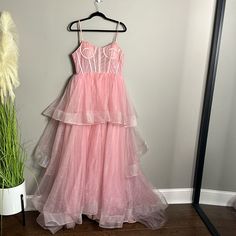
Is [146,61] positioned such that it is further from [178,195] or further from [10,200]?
[10,200]

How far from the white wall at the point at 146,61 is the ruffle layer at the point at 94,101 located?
0.13m

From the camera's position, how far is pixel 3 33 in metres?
1.45

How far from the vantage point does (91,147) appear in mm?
1737

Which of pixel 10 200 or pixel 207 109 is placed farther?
pixel 207 109

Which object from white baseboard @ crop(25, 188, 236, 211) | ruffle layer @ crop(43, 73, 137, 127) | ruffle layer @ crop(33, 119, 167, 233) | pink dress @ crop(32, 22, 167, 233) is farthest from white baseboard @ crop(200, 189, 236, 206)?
ruffle layer @ crop(43, 73, 137, 127)

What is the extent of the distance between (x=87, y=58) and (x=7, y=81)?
0.51 m

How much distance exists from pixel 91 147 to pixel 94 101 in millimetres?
307

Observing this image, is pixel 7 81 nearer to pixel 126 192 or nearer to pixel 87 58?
pixel 87 58

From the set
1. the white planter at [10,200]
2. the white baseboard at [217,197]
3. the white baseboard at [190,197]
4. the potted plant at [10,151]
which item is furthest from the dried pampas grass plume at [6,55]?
the white baseboard at [217,197]

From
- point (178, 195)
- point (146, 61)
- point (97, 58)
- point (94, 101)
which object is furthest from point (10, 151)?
point (178, 195)

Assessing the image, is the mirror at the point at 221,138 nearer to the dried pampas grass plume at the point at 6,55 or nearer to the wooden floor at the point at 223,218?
the wooden floor at the point at 223,218

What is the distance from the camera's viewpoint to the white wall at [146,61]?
1.67 metres

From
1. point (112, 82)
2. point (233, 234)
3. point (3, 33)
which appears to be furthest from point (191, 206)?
point (3, 33)

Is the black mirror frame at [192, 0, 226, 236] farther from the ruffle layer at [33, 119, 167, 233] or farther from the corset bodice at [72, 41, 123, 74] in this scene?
the corset bodice at [72, 41, 123, 74]
